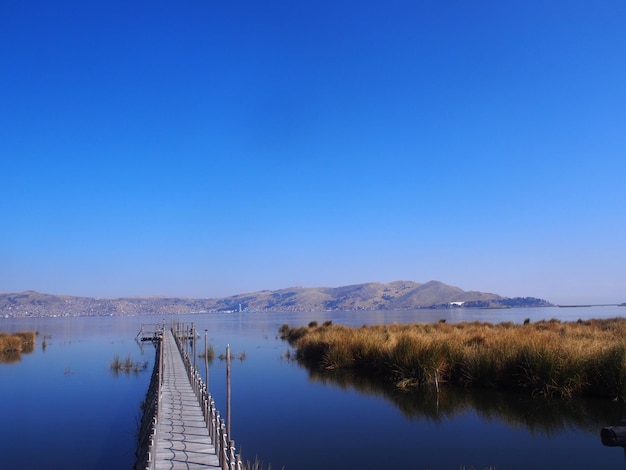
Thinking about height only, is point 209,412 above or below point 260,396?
above

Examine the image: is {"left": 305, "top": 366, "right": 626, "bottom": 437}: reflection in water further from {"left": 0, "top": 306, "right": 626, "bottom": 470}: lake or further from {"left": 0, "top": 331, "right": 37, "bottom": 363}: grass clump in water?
{"left": 0, "top": 331, "right": 37, "bottom": 363}: grass clump in water

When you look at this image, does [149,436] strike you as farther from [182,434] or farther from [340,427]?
[340,427]

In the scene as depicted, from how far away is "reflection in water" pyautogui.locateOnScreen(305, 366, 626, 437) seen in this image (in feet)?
45.6

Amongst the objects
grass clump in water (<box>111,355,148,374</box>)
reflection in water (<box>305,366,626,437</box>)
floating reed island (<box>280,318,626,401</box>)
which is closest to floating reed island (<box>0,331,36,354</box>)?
grass clump in water (<box>111,355,148,374</box>)

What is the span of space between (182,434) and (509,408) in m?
10.6

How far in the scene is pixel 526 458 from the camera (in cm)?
1143

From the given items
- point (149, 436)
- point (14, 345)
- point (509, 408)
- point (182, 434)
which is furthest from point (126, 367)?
point (509, 408)

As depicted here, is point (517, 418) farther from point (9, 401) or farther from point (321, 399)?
point (9, 401)

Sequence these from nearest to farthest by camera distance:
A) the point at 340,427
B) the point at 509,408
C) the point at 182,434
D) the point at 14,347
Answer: the point at 182,434 < the point at 340,427 < the point at 509,408 < the point at 14,347

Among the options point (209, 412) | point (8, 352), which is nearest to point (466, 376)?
point (209, 412)

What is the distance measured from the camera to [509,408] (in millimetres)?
15898

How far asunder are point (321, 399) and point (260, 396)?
2720 mm

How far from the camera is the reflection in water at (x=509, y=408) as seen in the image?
13891 mm

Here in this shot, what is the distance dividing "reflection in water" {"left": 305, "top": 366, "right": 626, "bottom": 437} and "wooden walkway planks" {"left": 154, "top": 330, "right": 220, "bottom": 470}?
7107mm
